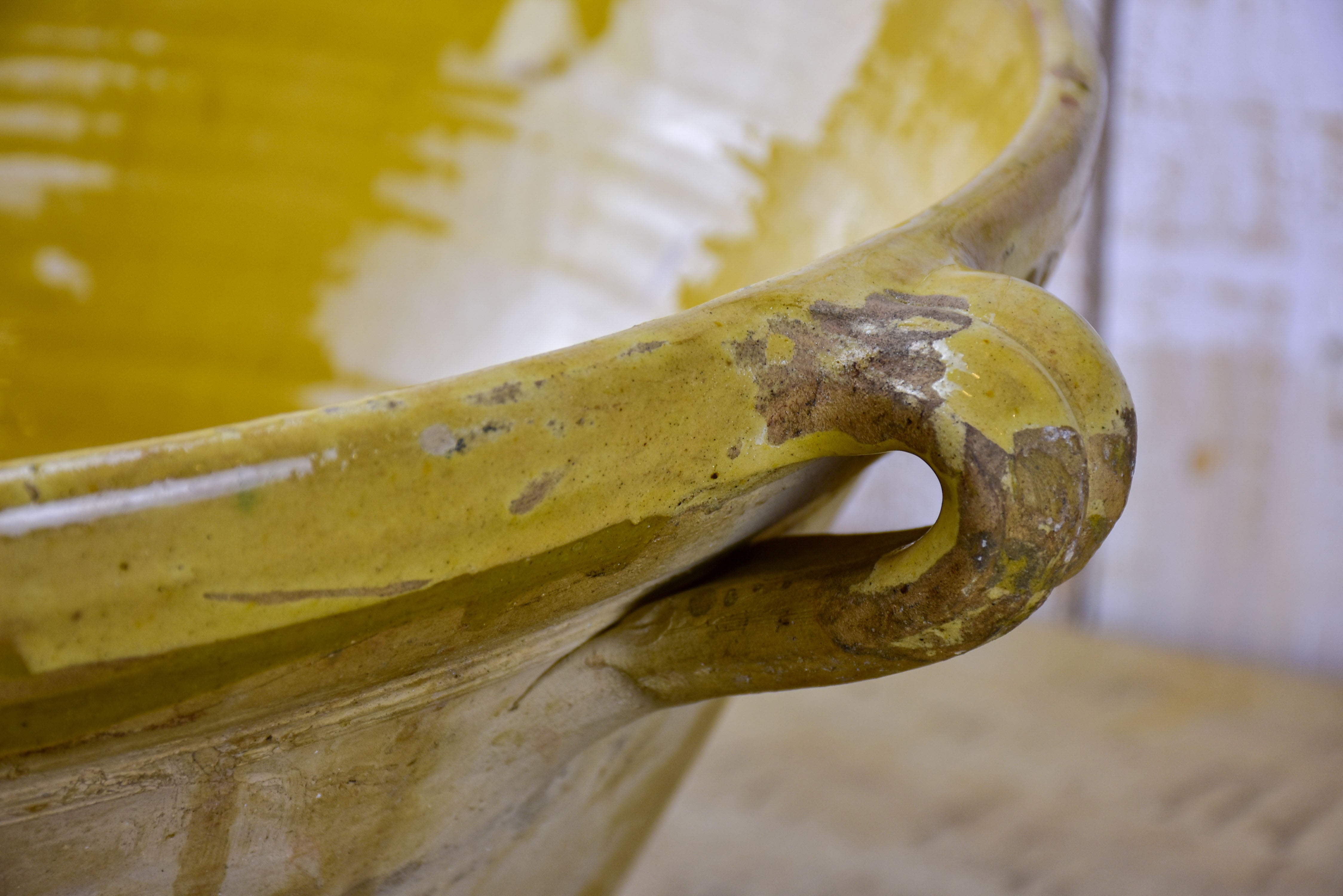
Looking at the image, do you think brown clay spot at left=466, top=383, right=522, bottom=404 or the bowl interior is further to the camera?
the bowl interior

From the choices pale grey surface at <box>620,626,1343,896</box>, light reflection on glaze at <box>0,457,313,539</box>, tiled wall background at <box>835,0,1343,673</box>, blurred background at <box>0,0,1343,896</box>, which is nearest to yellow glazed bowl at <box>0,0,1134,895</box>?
light reflection on glaze at <box>0,457,313,539</box>

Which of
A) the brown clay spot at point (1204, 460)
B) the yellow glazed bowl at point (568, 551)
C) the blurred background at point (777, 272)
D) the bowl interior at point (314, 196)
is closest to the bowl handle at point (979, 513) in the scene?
the yellow glazed bowl at point (568, 551)

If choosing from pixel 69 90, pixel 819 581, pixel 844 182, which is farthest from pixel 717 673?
pixel 69 90

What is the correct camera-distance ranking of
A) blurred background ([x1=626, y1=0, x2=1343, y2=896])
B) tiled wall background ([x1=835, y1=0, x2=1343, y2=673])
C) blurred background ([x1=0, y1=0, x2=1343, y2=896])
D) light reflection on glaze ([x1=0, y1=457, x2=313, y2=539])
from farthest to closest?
tiled wall background ([x1=835, y1=0, x2=1343, y2=673])
blurred background ([x1=626, y1=0, x2=1343, y2=896])
blurred background ([x1=0, y1=0, x2=1343, y2=896])
light reflection on glaze ([x1=0, y1=457, x2=313, y2=539])

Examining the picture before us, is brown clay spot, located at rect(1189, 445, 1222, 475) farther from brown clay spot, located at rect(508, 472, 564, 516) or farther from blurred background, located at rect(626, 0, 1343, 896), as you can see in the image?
brown clay spot, located at rect(508, 472, 564, 516)

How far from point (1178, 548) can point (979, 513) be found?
0.68 m

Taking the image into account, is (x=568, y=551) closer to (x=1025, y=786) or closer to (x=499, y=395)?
(x=499, y=395)

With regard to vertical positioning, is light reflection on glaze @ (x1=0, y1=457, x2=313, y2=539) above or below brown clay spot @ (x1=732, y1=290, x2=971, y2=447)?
below

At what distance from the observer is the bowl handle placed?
0.45ft

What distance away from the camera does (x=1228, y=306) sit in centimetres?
72

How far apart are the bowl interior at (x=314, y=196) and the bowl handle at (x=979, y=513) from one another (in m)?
0.27

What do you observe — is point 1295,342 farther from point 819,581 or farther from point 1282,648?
point 819,581

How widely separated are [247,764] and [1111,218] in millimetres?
699

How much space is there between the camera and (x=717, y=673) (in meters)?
0.17
